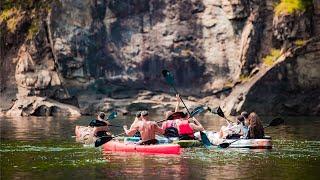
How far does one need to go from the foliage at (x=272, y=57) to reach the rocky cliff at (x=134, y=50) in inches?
16.5

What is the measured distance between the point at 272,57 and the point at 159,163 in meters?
48.2

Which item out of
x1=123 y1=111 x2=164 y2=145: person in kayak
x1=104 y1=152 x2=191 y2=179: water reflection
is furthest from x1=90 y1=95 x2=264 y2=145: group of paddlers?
x1=104 y1=152 x2=191 y2=179: water reflection

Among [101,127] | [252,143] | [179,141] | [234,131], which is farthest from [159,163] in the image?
[101,127]

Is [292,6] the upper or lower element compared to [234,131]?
upper

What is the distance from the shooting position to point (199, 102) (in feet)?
246

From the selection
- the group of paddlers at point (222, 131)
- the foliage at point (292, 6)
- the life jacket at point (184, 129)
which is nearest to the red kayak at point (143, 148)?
Result: the group of paddlers at point (222, 131)

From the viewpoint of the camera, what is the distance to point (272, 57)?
70.4 metres

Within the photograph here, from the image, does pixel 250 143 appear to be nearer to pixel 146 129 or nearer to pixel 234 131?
pixel 234 131

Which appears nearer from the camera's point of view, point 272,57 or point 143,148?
point 143,148

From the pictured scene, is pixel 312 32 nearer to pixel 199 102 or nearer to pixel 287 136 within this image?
pixel 199 102

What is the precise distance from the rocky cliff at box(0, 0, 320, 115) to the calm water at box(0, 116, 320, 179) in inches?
1538

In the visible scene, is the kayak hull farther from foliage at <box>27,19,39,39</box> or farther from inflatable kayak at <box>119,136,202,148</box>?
foliage at <box>27,19,39,39</box>

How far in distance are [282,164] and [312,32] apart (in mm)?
46466

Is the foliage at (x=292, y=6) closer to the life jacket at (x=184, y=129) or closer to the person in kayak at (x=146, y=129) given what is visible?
the life jacket at (x=184, y=129)
